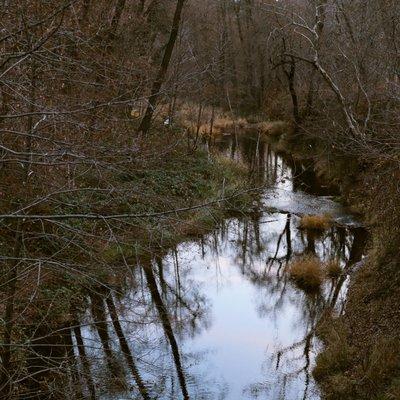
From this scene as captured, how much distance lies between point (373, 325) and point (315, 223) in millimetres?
6585

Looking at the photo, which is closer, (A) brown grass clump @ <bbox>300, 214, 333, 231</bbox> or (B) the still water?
(B) the still water

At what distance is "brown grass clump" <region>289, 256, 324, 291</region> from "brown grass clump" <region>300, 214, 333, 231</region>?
8.97 ft

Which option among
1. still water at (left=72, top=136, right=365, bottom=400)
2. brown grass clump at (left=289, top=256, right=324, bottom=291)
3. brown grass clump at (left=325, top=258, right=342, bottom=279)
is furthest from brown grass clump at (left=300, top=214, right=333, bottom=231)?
brown grass clump at (left=325, top=258, right=342, bottom=279)

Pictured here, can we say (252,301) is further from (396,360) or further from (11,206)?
(11,206)

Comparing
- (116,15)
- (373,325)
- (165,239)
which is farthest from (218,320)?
(116,15)

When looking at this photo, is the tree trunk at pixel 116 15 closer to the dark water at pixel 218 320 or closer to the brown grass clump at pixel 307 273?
the dark water at pixel 218 320

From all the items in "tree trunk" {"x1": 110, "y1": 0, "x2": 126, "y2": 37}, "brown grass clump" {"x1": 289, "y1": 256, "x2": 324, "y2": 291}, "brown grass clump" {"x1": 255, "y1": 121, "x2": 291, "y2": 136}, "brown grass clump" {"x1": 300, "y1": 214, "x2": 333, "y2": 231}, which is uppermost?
"tree trunk" {"x1": 110, "y1": 0, "x2": 126, "y2": 37}

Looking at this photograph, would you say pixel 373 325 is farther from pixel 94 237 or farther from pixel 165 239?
pixel 165 239

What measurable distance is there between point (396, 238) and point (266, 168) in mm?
12643

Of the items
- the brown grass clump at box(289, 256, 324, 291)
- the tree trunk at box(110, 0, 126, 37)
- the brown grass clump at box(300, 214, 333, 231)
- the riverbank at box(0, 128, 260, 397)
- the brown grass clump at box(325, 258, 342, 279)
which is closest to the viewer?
the riverbank at box(0, 128, 260, 397)

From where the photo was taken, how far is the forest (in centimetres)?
480

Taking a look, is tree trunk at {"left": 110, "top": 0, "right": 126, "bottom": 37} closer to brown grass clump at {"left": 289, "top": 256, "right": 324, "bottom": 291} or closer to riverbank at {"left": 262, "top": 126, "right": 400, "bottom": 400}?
brown grass clump at {"left": 289, "top": 256, "right": 324, "bottom": 291}

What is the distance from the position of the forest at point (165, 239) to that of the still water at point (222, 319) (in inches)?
1.6

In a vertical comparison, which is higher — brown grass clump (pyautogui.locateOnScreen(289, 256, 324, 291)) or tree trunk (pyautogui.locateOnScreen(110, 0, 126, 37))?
tree trunk (pyautogui.locateOnScreen(110, 0, 126, 37))
